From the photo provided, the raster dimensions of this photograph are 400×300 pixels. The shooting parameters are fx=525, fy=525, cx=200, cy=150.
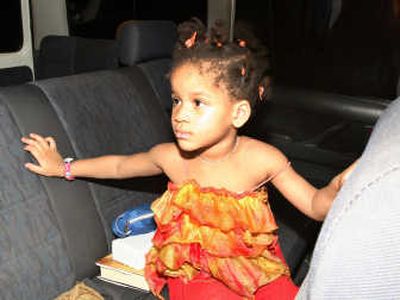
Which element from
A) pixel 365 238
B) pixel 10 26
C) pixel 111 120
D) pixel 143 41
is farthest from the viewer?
pixel 10 26

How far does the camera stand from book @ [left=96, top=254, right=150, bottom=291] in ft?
5.33

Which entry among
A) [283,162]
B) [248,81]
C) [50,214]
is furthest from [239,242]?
[50,214]

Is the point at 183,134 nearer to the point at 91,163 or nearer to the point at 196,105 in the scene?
the point at 196,105

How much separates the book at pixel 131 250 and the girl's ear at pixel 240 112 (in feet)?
1.63

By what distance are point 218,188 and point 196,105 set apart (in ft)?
0.84

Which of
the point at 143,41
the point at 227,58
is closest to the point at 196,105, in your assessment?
the point at 227,58

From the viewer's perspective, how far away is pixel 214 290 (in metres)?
1.42

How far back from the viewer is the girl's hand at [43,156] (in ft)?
5.12

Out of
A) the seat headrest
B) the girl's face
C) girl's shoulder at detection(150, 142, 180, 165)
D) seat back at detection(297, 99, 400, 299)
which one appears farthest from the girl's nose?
the seat headrest

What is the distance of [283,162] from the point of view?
148cm

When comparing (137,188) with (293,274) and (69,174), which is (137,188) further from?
(293,274)

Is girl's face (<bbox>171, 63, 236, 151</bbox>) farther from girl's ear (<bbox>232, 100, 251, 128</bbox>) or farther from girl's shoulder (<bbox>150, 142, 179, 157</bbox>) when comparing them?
girl's shoulder (<bbox>150, 142, 179, 157</bbox>)

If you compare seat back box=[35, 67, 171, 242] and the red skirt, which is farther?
seat back box=[35, 67, 171, 242]

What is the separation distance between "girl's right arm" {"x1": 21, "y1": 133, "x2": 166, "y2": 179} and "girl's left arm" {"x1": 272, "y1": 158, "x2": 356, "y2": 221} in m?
0.39
